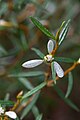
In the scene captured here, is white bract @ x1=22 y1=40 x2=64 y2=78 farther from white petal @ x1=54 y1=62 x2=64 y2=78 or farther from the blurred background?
the blurred background

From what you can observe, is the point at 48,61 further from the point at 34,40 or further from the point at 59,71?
the point at 34,40

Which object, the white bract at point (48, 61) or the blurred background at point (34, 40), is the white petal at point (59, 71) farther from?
the blurred background at point (34, 40)

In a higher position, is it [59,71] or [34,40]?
[34,40]

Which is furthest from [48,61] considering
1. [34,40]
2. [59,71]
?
[34,40]

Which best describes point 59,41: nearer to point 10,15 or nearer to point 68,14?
→ point 10,15

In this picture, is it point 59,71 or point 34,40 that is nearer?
point 59,71

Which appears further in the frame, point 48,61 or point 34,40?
point 34,40

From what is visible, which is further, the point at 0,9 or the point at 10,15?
the point at 10,15

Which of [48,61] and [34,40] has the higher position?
[34,40]

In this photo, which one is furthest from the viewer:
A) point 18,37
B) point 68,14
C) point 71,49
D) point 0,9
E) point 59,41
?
point 71,49

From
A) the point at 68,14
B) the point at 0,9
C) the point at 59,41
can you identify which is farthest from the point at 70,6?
the point at 59,41
